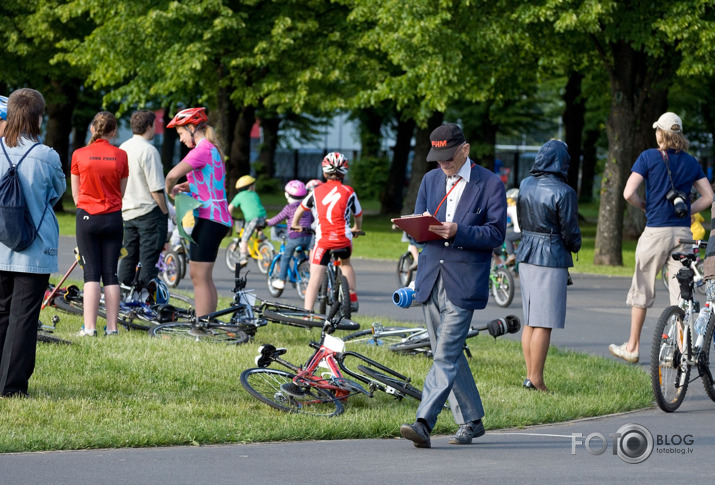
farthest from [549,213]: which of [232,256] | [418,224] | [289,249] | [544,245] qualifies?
[232,256]

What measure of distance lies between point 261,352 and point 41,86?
3062 centimetres

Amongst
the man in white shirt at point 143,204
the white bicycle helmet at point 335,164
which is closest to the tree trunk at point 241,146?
the white bicycle helmet at point 335,164

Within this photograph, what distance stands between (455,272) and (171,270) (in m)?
10.7

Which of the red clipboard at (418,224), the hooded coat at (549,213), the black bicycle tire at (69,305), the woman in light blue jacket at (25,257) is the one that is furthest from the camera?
the black bicycle tire at (69,305)

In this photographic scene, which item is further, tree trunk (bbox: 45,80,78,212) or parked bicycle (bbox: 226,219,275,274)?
tree trunk (bbox: 45,80,78,212)

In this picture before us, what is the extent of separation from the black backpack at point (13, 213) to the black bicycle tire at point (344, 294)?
565 cm

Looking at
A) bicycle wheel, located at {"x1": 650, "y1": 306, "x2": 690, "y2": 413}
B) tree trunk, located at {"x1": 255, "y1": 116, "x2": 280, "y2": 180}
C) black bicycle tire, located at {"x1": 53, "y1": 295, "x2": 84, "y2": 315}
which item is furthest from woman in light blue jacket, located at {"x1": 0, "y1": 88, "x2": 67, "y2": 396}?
tree trunk, located at {"x1": 255, "y1": 116, "x2": 280, "y2": 180}

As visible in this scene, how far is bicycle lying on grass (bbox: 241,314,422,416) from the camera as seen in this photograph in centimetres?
742

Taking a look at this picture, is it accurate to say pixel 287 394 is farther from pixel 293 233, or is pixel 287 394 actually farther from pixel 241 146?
pixel 241 146

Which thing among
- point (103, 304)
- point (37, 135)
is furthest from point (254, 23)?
point (37, 135)

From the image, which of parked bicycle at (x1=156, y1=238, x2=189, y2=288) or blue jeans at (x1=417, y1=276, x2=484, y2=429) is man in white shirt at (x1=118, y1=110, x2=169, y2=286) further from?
parked bicycle at (x1=156, y1=238, x2=189, y2=288)

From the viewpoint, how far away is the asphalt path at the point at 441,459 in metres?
5.69

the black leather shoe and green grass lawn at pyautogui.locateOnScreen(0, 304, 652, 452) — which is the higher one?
the black leather shoe

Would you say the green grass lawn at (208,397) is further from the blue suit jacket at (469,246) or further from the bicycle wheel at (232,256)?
the bicycle wheel at (232,256)
